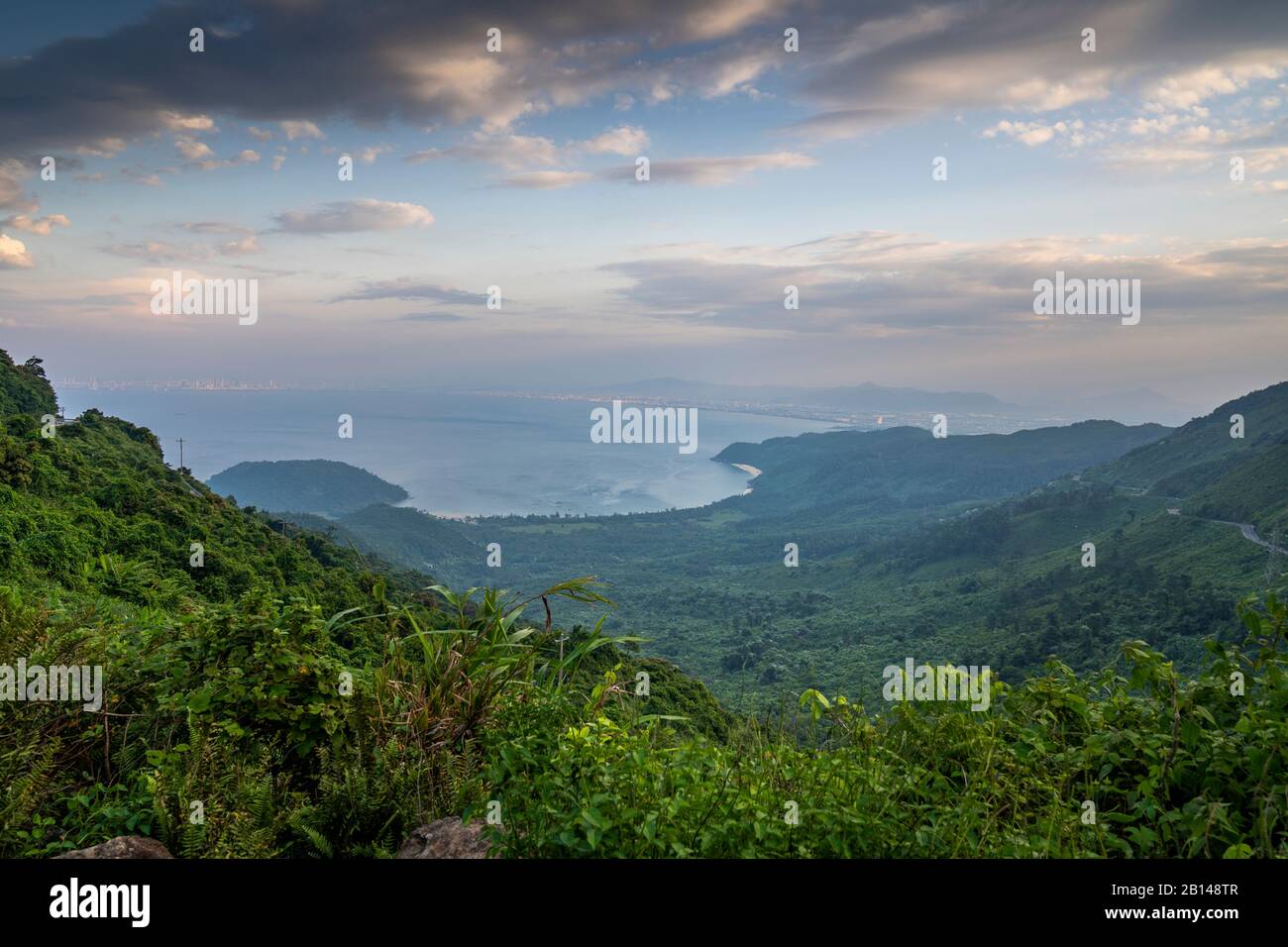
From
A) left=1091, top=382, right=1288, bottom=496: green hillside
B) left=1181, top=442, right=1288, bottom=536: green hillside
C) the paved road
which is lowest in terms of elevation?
the paved road

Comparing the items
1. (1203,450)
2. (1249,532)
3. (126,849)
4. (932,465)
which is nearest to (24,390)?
(126,849)

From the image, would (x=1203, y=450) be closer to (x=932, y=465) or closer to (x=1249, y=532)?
(x=1249, y=532)

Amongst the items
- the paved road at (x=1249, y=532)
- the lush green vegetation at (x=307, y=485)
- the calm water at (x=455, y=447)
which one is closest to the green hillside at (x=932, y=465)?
the calm water at (x=455, y=447)

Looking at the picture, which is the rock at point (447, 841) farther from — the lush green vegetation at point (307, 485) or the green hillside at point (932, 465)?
the green hillside at point (932, 465)

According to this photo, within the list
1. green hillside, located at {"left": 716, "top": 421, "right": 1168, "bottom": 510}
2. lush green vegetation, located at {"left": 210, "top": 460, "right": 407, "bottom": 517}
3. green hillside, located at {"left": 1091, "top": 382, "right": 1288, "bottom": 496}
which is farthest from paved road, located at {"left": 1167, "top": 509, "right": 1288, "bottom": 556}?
lush green vegetation, located at {"left": 210, "top": 460, "right": 407, "bottom": 517}

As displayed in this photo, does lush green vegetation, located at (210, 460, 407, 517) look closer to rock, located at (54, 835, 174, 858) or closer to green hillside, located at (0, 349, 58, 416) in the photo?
green hillside, located at (0, 349, 58, 416)
